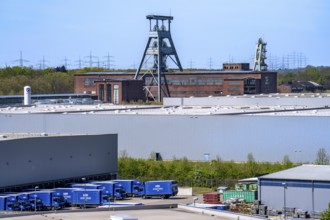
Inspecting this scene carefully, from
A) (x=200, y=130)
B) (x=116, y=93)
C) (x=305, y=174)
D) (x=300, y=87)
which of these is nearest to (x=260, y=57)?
(x=300, y=87)

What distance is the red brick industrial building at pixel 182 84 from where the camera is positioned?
5975cm

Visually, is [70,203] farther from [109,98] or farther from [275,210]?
[109,98]

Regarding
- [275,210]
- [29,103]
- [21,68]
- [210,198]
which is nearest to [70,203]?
[210,198]

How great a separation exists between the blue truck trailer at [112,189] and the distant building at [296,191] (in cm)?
461

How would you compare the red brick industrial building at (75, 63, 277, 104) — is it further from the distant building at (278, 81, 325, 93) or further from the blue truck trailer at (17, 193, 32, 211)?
the blue truck trailer at (17, 193, 32, 211)

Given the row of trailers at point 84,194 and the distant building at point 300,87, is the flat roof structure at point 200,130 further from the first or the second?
the distant building at point 300,87

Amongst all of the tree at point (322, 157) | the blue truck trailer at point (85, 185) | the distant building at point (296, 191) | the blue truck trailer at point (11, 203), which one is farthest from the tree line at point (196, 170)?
the blue truck trailer at point (11, 203)

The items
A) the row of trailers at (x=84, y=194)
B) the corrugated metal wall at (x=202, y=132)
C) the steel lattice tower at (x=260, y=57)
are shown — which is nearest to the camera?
the row of trailers at (x=84, y=194)

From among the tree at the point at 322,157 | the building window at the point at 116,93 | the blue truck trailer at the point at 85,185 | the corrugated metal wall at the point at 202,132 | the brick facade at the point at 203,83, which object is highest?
the brick facade at the point at 203,83

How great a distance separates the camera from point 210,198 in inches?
1079

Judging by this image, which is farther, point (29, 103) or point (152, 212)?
point (29, 103)

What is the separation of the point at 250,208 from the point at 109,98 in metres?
34.9

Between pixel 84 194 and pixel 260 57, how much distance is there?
49814mm

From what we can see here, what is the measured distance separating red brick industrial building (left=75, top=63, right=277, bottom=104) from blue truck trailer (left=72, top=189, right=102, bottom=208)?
1284 inches
